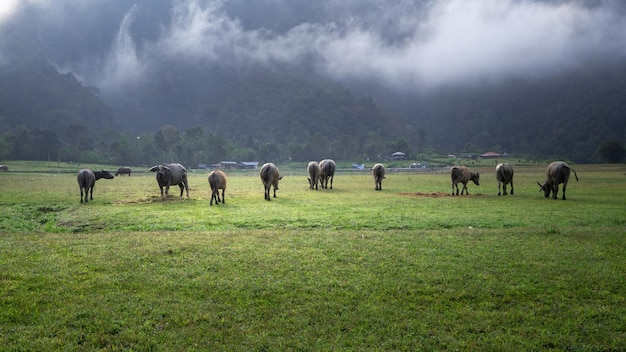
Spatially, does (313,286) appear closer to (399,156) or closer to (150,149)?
(150,149)

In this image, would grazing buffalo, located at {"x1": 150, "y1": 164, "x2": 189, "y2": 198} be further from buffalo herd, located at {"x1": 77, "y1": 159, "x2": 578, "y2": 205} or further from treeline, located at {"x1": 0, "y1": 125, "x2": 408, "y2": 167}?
treeline, located at {"x1": 0, "y1": 125, "x2": 408, "y2": 167}

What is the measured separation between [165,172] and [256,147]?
13164 cm

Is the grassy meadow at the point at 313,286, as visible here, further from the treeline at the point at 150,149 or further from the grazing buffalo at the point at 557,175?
the treeline at the point at 150,149

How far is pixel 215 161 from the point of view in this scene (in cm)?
12150

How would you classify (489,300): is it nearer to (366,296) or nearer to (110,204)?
(366,296)

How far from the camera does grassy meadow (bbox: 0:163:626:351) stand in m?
5.20

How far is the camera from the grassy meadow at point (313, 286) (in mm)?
5195

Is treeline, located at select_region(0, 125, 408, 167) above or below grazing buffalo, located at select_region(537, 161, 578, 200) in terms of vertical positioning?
above

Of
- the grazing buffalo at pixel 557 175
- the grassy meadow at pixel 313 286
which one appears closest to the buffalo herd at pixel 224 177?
the grazing buffalo at pixel 557 175

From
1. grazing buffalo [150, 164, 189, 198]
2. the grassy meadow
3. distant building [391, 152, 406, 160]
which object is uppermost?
distant building [391, 152, 406, 160]

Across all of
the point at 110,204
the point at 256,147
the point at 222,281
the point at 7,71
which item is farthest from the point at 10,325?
the point at 7,71

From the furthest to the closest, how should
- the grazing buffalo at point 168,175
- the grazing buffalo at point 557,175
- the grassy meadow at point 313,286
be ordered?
the grazing buffalo at point 168,175
the grazing buffalo at point 557,175
the grassy meadow at point 313,286

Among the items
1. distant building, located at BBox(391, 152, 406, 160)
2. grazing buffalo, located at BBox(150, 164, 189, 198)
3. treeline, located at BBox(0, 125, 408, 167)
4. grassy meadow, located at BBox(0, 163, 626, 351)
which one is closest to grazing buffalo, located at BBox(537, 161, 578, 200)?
grassy meadow, located at BBox(0, 163, 626, 351)

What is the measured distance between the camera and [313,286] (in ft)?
22.9
